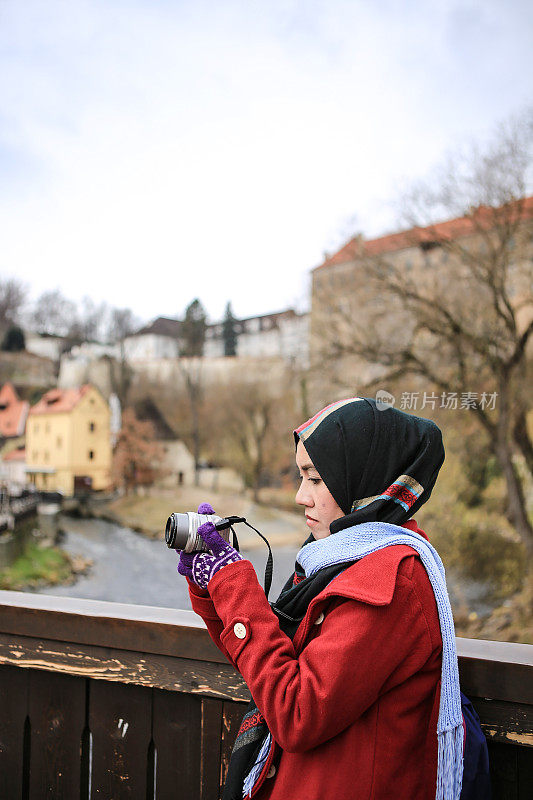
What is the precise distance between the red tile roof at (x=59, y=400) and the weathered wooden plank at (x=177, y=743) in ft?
36.9

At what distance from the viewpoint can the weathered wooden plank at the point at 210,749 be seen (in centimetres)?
96

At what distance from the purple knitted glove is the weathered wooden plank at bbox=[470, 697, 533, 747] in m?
0.40

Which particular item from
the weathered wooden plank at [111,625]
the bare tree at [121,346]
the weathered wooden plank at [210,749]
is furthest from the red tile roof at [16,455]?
the weathered wooden plank at [210,749]

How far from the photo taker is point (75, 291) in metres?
12.9

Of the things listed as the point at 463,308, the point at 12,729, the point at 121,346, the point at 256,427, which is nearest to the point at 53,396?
the point at 121,346

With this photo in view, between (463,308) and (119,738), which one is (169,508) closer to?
(463,308)

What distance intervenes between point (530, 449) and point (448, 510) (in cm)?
124


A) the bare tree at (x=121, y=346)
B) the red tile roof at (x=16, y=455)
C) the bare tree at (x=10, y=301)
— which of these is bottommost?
the red tile roof at (x=16, y=455)

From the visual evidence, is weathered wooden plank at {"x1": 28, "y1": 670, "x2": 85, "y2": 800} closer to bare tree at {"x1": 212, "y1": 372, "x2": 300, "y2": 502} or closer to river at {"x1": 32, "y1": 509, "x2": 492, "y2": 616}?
bare tree at {"x1": 212, "y1": 372, "x2": 300, "y2": 502}

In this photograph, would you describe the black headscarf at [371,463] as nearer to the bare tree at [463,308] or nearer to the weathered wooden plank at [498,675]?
the weathered wooden plank at [498,675]

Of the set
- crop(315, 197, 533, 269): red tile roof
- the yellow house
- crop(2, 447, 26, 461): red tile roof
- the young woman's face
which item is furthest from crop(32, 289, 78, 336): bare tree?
the young woman's face

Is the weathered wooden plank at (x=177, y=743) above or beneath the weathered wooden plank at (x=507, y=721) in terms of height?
beneath

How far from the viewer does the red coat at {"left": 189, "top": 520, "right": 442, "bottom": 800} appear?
0.60 m

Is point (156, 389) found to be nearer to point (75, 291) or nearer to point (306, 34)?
point (75, 291)
